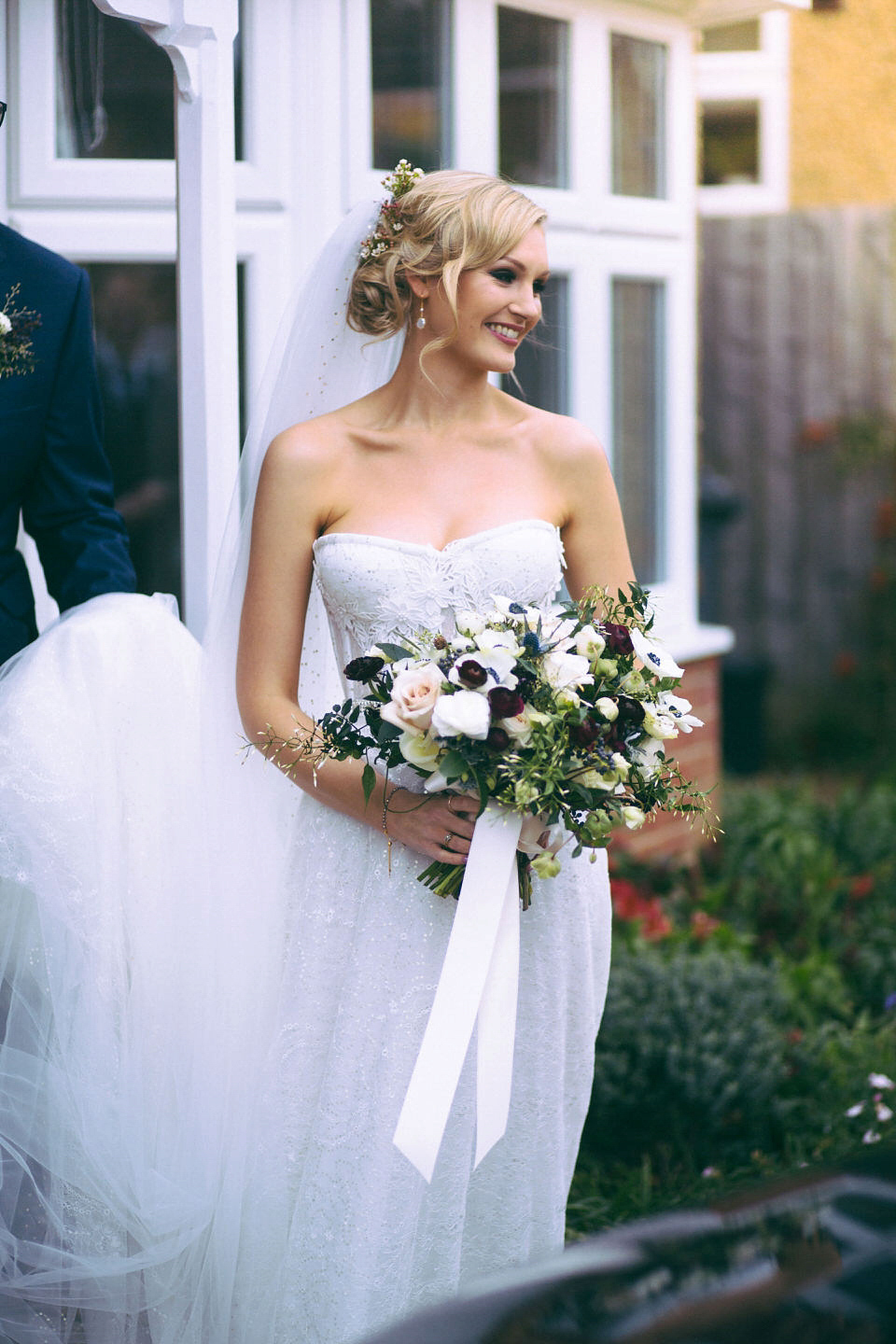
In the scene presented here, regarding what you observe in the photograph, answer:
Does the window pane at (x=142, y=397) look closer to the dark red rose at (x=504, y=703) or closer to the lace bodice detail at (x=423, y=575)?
the lace bodice detail at (x=423, y=575)

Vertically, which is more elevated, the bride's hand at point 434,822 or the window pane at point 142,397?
the window pane at point 142,397

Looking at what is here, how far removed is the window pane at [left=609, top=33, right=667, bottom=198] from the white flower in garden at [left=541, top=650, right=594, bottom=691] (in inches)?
144

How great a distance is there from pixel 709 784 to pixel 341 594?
367cm

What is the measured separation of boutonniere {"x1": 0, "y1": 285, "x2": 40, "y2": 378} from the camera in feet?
9.39

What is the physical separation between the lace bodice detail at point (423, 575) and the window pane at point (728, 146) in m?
7.03

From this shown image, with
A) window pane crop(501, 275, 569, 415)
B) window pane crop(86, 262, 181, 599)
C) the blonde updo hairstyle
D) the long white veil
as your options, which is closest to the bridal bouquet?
the long white veil

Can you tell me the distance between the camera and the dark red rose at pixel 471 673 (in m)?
2.34

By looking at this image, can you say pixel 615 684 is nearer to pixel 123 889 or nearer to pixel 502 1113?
pixel 502 1113

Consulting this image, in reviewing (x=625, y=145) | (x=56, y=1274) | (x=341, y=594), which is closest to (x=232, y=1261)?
(x=56, y=1274)

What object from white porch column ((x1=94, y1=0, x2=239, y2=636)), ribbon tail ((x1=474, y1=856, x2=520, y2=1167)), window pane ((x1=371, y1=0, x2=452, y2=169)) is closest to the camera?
ribbon tail ((x1=474, y1=856, x2=520, y2=1167))

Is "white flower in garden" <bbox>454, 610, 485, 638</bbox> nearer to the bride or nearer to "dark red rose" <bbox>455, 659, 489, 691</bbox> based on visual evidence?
"dark red rose" <bbox>455, 659, 489, 691</bbox>

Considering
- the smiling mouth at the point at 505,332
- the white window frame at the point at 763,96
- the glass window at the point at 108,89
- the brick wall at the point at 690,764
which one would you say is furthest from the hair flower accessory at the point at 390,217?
the white window frame at the point at 763,96

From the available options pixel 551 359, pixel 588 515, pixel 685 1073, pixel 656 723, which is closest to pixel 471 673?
pixel 656 723

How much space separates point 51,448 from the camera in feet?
9.80
